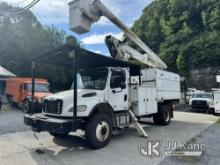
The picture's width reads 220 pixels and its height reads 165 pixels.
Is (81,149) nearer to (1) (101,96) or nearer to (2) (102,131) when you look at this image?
(2) (102,131)

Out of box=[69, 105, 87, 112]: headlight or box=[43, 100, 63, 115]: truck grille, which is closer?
box=[69, 105, 87, 112]: headlight

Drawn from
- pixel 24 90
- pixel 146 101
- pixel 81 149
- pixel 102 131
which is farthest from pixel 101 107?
pixel 24 90

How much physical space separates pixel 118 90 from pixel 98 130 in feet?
5.67

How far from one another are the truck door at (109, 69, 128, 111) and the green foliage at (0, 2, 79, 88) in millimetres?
15885

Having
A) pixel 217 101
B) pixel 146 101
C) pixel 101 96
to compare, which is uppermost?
pixel 101 96

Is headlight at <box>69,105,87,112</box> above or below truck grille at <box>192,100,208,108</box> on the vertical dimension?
above

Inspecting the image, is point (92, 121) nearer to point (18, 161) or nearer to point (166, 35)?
point (18, 161)

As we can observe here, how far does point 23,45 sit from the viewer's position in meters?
25.9

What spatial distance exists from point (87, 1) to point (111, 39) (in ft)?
7.82

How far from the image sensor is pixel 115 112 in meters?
7.92

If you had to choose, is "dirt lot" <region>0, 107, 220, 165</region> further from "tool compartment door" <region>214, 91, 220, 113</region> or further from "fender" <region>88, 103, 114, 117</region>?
"tool compartment door" <region>214, 91, 220, 113</region>

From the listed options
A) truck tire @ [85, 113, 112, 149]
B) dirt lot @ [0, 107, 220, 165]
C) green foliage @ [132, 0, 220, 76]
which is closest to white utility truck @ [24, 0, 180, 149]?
truck tire @ [85, 113, 112, 149]

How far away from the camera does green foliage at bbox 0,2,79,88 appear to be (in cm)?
2511

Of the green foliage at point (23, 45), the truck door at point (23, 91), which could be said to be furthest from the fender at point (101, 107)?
the green foliage at point (23, 45)
